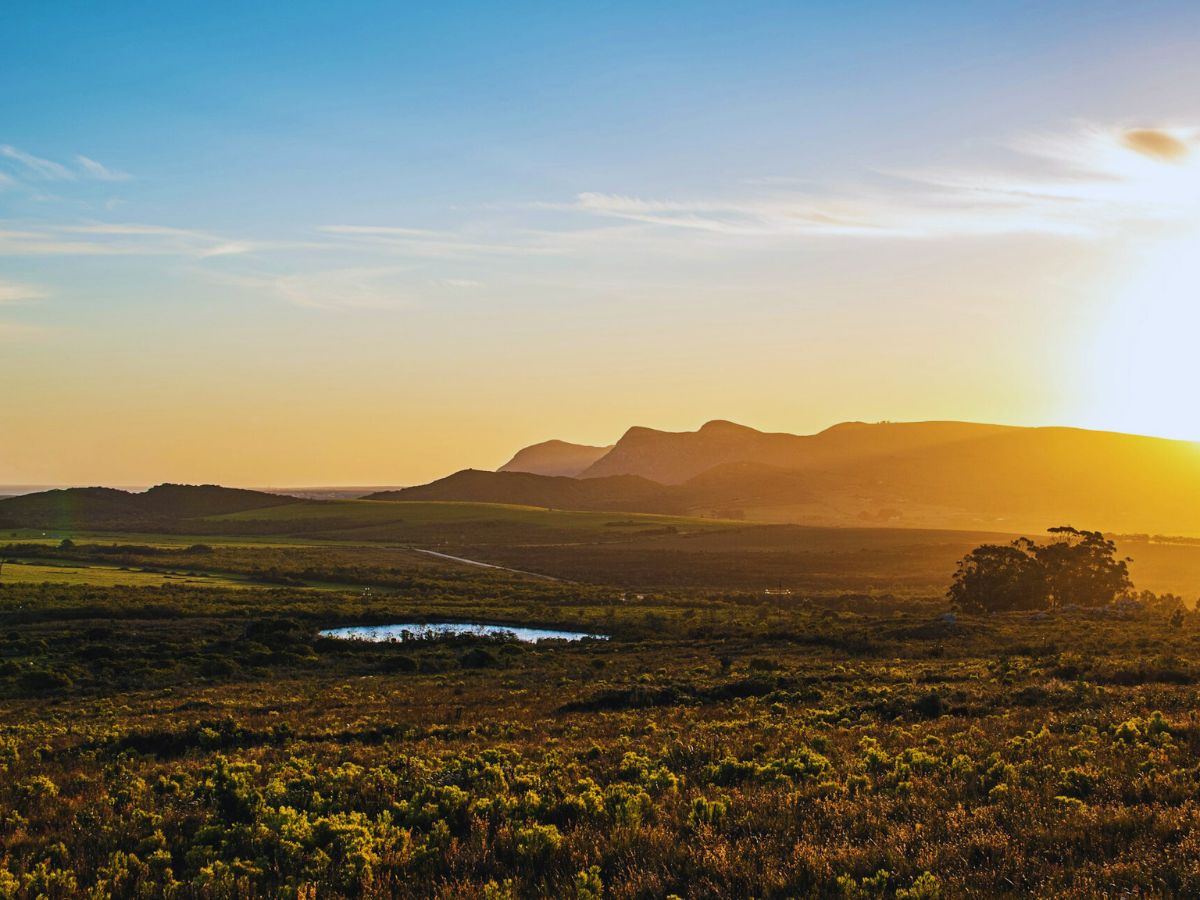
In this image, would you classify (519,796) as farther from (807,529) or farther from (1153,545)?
(807,529)

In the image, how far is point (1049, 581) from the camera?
75.1 m

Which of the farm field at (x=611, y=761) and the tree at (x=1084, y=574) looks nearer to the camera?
the farm field at (x=611, y=761)

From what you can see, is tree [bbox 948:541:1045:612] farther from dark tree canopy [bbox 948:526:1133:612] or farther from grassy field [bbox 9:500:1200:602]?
grassy field [bbox 9:500:1200:602]

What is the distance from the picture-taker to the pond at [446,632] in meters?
60.6

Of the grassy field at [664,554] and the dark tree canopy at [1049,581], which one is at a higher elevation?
the dark tree canopy at [1049,581]

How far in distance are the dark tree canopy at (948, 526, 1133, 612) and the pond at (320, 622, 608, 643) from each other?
121 feet

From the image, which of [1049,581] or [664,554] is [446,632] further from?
[664,554]

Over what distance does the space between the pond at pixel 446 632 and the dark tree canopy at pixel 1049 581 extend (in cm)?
3688

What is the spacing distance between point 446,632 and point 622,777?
50.3m

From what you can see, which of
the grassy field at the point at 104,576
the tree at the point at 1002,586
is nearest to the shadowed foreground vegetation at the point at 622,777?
the tree at the point at 1002,586

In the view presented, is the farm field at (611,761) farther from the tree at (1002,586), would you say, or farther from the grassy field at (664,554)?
the grassy field at (664,554)

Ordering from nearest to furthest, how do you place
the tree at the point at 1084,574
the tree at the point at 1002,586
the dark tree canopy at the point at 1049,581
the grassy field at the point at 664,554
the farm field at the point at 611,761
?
the farm field at the point at 611,761 < the tree at the point at 1084,574 < the dark tree canopy at the point at 1049,581 < the tree at the point at 1002,586 < the grassy field at the point at 664,554

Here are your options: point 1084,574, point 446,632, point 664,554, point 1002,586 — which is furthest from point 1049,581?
point 664,554

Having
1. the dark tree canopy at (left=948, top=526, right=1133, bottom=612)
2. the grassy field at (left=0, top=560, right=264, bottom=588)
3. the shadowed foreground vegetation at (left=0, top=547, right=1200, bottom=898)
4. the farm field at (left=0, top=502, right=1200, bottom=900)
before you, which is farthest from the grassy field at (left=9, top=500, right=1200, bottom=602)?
the shadowed foreground vegetation at (left=0, top=547, right=1200, bottom=898)
